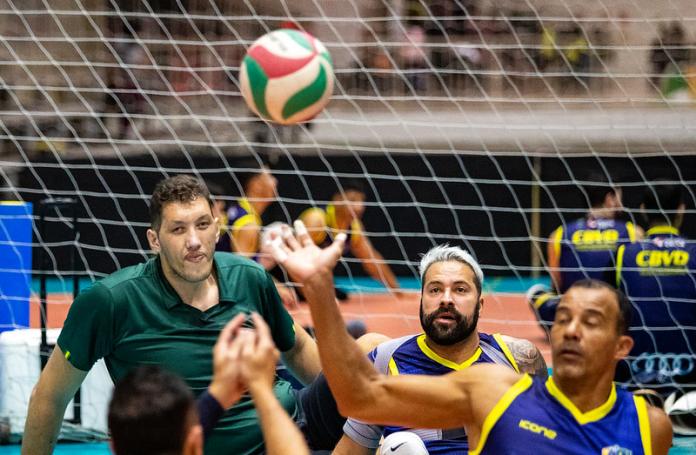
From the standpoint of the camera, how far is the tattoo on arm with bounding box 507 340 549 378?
425 centimetres

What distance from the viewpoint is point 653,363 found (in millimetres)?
7176

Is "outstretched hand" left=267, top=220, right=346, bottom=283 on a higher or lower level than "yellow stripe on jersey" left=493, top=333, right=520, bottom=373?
lower

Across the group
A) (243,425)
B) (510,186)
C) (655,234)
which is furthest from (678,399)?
(510,186)

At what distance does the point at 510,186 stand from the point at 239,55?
3564mm

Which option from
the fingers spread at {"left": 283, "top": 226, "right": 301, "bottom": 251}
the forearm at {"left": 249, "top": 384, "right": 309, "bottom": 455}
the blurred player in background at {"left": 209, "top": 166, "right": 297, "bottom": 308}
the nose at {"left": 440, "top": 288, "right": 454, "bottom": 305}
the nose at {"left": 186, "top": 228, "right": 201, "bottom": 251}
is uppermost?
the blurred player in background at {"left": 209, "top": 166, "right": 297, "bottom": 308}

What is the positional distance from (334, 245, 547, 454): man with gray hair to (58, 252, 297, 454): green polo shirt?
412mm

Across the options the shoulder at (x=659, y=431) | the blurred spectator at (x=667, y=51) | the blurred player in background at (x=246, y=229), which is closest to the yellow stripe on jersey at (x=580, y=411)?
the shoulder at (x=659, y=431)

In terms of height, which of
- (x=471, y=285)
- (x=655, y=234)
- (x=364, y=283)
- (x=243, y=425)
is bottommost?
(x=243, y=425)

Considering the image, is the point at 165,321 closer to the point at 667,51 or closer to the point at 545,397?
the point at 545,397

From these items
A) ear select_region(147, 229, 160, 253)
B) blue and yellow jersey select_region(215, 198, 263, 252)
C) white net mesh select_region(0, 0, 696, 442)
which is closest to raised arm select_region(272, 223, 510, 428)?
ear select_region(147, 229, 160, 253)

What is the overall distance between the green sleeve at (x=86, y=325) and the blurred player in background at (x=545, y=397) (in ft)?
4.16

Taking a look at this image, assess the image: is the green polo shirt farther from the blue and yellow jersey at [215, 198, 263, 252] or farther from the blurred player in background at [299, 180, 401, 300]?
the blurred player in background at [299, 180, 401, 300]

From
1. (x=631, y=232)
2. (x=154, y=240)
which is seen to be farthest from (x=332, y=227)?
(x=154, y=240)

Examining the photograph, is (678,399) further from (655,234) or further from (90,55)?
(90,55)
